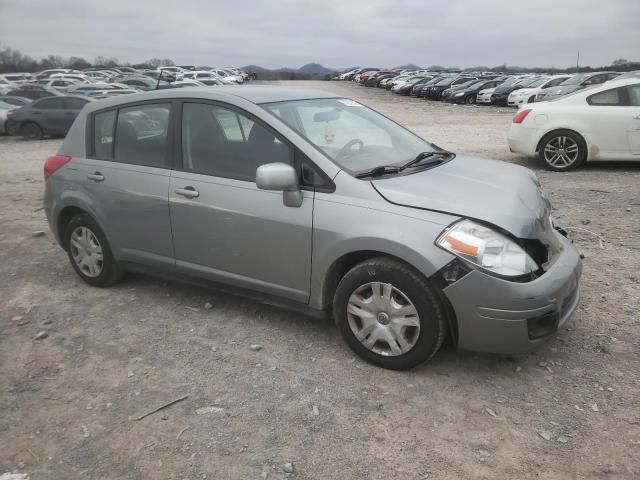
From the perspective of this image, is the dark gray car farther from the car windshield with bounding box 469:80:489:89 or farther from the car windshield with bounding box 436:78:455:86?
the car windshield with bounding box 436:78:455:86

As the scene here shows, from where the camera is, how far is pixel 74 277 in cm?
502

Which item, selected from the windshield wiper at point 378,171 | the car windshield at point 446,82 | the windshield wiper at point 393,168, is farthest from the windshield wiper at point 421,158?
the car windshield at point 446,82

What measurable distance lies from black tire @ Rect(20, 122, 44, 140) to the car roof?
1429cm

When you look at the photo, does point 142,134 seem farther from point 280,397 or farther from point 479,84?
point 479,84

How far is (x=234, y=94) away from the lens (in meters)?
3.78

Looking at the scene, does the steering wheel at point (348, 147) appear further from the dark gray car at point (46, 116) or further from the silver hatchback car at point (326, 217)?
the dark gray car at point (46, 116)

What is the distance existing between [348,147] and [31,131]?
16189 mm

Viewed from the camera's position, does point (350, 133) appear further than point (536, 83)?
No

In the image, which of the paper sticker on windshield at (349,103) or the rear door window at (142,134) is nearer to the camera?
the rear door window at (142,134)

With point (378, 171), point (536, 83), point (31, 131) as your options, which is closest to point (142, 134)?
point (378, 171)

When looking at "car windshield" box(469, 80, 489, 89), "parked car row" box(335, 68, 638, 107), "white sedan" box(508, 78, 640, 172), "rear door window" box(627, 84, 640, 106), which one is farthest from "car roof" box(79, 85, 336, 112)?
"car windshield" box(469, 80, 489, 89)

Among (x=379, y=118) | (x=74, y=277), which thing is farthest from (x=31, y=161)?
(x=379, y=118)

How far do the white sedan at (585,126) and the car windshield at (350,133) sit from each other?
5448 millimetres

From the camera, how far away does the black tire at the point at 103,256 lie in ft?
14.7
